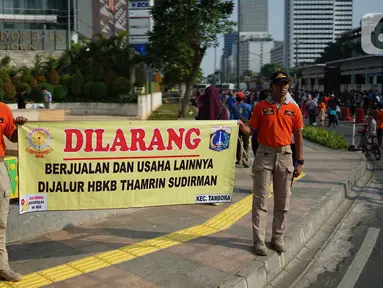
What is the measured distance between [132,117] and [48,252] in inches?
859

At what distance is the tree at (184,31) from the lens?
20297mm

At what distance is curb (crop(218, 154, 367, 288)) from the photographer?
4309 mm

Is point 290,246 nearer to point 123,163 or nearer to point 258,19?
point 123,163

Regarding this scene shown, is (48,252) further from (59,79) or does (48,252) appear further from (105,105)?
(59,79)

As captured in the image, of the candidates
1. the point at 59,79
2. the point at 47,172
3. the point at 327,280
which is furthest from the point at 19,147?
the point at 59,79

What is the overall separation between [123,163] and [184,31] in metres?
16.4

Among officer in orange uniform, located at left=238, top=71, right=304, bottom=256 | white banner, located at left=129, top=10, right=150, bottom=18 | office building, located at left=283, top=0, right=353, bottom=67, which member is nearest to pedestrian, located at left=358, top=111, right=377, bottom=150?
officer in orange uniform, located at left=238, top=71, right=304, bottom=256

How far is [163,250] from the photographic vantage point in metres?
5.04

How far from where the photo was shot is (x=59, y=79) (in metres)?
30.4

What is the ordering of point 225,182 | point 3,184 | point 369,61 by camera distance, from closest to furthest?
point 3,184, point 225,182, point 369,61

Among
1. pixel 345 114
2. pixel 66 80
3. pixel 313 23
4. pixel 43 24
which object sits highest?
pixel 313 23

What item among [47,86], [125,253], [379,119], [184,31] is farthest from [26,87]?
[125,253]

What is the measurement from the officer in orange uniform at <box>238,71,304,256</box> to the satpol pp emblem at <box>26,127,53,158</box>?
214 cm

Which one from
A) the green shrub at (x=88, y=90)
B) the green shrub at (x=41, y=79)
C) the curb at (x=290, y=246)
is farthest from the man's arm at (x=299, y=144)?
the green shrub at (x=41, y=79)
